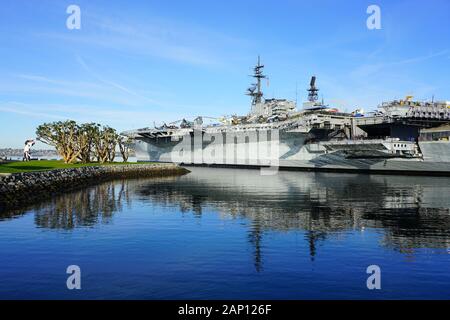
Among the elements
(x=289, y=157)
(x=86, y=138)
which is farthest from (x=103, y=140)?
(x=289, y=157)

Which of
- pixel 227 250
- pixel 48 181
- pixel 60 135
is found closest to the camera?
pixel 227 250

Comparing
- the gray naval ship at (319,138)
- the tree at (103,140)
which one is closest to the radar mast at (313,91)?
the gray naval ship at (319,138)

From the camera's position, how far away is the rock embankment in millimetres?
27688

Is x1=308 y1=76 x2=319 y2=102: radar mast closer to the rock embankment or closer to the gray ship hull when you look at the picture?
the gray ship hull

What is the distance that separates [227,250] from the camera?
48.2ft

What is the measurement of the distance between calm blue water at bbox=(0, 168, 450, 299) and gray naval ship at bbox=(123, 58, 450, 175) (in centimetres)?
2684

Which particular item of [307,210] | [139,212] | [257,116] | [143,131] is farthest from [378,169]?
[143,131]

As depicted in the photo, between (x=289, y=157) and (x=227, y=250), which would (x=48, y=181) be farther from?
(x=289, y=157)

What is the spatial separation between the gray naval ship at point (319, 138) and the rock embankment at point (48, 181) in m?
23.6

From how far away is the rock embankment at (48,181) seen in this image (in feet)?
90.8

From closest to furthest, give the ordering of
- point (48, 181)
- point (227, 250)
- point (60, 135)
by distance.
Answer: point (227, 250), point (48, 181), point (60, 135)

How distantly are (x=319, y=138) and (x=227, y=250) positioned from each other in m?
52.0

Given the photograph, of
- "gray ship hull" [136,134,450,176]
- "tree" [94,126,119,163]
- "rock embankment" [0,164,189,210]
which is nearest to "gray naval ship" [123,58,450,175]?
"gray ship hull" [136,134,450,176]

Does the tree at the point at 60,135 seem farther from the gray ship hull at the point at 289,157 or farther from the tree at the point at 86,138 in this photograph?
the gray ship hull at the point at 289,157
